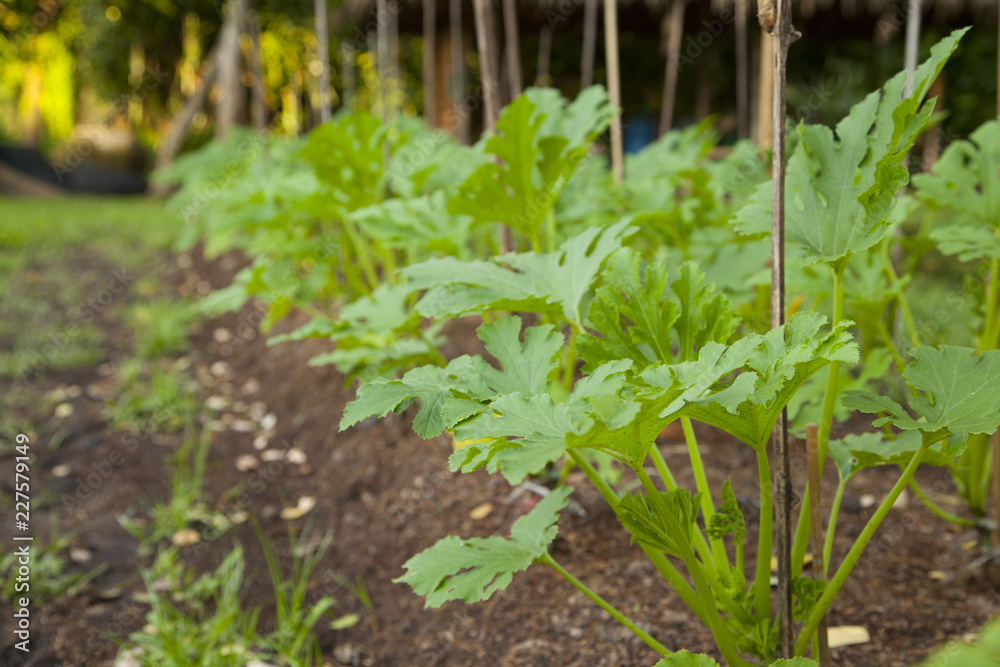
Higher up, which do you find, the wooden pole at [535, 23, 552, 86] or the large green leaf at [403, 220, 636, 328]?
the wooden pole at [535, 23, 552, 86]

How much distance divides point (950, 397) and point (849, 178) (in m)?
0.31

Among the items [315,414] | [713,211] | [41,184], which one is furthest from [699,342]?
[41,184]

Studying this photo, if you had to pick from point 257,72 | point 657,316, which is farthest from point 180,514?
point 257,72

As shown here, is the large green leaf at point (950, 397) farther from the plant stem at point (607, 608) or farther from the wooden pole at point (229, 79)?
the wooden pole at point (229, 79)

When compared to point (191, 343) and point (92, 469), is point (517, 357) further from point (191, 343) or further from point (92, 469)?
point (191, 343)

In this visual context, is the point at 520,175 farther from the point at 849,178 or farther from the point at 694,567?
the point at 694,567

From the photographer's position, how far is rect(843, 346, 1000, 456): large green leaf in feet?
2.81

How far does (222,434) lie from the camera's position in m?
2.81

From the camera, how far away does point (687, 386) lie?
2.54 ft

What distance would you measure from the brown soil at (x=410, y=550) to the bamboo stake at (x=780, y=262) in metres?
0.40

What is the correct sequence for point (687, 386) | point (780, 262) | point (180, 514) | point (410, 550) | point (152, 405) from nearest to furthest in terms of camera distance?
1. point (687, 386)
2. point (780, 262)
3. point (410, 550)
4. point (180, 514)
5. point (152, 405)

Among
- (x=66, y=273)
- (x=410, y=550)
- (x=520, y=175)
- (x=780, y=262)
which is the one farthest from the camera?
(x=66, y=273)

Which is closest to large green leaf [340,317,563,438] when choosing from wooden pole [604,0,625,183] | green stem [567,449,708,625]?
green stem [567,449,708,625]

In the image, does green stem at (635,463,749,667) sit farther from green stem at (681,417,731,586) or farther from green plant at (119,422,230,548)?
green plant at (119,422,230,548)
